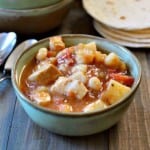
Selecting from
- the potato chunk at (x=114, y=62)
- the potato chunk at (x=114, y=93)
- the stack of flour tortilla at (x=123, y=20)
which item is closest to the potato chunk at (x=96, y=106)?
the potato chunk at (x=114, y=93)

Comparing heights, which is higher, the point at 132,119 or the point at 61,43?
the point at 61,43

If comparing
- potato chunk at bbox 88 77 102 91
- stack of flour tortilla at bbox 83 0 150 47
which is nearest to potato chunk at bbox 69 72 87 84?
potato chunk at bbox 88 77 102 91

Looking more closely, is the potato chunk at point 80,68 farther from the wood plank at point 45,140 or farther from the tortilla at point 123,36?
the tortilla at point 123,36

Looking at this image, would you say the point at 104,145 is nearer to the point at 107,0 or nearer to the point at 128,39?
the point at 128,39

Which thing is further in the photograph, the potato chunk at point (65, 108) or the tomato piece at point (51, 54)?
the tomato piece at point (51, 54)

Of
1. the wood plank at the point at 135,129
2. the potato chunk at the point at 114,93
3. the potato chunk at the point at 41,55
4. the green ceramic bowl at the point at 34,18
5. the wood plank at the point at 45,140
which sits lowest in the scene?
the wood plank at the point at 135,129

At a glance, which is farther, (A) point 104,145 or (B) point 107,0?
(B) point 107,0

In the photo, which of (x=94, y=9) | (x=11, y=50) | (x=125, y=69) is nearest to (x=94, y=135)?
(x=125, y=69)
